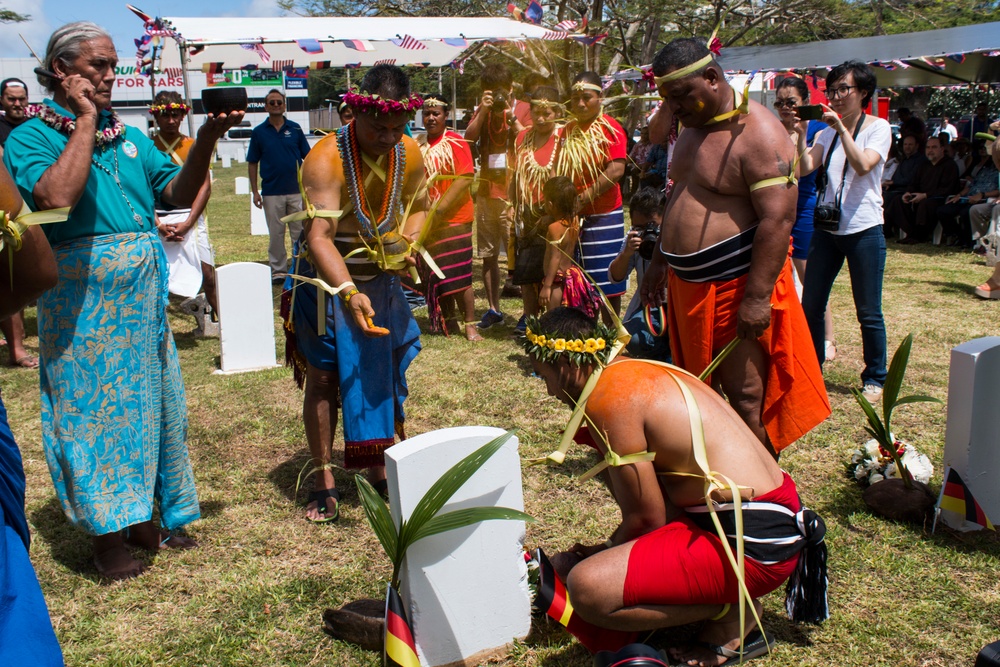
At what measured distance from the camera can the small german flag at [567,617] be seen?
2.71 metres

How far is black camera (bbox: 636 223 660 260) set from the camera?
4707mm

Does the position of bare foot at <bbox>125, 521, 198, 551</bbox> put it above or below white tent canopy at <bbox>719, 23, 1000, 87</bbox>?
below

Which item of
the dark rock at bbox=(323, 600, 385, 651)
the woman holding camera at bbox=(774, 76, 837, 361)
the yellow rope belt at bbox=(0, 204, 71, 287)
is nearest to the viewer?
the yellow rope belt at bbox=(0, 204, 71, 287)

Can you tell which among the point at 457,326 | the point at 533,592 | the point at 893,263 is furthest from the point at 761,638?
the point at 893,263

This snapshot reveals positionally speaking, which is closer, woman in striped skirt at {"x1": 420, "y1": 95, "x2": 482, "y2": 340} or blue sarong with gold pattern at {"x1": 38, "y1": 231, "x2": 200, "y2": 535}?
blue sarong with gold pattern at {"x1": 38, "y1": 231, "x2": 200, "y2": 535}

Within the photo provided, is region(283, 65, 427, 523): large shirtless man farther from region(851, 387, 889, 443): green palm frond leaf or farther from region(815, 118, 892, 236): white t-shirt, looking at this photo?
region(815, 118, 892, 236): white t-shirt

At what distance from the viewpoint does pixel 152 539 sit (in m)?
3.58

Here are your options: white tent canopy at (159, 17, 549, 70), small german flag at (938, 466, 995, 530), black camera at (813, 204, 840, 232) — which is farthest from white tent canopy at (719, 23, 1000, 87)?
small german flag at (938, 466, 995, 530)

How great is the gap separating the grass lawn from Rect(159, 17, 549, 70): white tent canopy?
7.62 m

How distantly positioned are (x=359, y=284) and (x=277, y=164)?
5.78m

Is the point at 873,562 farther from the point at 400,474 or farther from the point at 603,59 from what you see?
the point at 603,59

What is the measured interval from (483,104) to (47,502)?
4.56m

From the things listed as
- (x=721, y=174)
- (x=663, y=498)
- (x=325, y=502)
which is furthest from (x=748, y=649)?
(x=325, y=502)

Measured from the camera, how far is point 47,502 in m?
4.15
